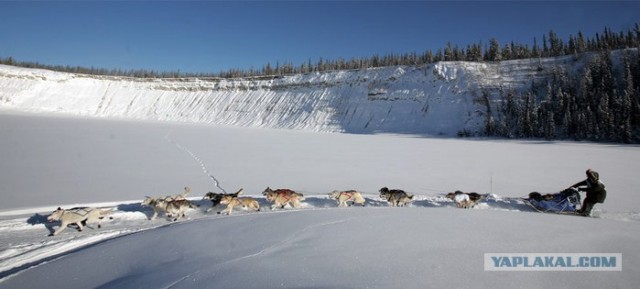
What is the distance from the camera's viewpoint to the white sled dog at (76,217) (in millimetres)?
5758

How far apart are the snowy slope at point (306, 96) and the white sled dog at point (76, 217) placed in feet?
166

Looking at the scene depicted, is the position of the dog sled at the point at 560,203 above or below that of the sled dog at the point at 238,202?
below

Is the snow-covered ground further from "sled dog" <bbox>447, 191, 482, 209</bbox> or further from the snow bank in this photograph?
"sled dog" <bbox>447, 191, 482, 209</bbox>

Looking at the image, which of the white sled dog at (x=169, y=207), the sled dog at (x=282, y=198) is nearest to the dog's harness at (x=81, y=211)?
the white sled dog at (x=169, y=207)

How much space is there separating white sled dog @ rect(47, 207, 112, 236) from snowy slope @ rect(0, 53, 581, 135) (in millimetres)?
50582

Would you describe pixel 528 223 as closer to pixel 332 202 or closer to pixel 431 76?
pixel 332 202

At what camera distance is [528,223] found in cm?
470

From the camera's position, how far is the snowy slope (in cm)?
5584

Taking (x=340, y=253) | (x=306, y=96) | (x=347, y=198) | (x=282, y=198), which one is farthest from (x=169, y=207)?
(x=306, y=96)

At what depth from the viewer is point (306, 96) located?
2913 inches

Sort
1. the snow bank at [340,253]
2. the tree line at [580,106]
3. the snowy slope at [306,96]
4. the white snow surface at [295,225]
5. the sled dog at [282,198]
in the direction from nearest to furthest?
the snow bank at [340,253], the white snow surface at [295,225], the sled dog at [282,198], the tree line at [580,106], the snowy slope at [306,96]

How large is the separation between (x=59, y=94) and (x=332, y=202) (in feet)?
331

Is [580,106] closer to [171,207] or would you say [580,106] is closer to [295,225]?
[295,225]

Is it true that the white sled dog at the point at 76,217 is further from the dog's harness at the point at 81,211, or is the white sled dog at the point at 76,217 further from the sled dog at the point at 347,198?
the sled dog at the point at 347,198
